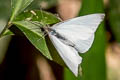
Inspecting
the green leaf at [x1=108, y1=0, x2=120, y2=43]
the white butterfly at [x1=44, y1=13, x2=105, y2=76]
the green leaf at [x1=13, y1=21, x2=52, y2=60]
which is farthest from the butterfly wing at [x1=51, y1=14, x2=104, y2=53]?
the green leaf at [x1=108, y1=0, x2=120, y2=43]

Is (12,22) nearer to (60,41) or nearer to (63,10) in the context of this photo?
(60,41)

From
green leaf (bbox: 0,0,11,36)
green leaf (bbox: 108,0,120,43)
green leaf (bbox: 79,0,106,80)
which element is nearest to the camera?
green leaf (bbox: 79,0,106,80)

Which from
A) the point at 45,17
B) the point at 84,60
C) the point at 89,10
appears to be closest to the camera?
the point at 45,17

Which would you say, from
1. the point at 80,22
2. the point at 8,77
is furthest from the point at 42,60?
the point at 80,22

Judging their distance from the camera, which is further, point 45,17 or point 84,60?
point 84,60

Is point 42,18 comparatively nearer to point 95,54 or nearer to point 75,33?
point 75,33

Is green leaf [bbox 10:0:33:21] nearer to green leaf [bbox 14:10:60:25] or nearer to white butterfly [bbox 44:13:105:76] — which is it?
green leaf [bbox 14:10:60:25]

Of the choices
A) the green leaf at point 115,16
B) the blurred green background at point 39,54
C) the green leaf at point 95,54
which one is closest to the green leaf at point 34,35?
the green leaf at point 95,54

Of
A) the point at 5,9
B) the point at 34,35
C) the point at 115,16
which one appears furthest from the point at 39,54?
the point at 34,35

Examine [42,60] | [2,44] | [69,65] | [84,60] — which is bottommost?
[42,60]
